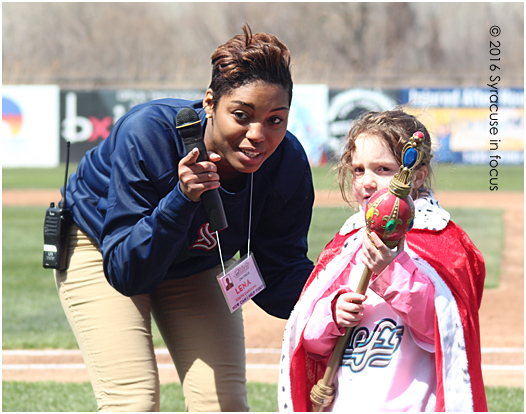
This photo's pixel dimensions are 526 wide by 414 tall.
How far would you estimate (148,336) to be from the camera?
319 centimetres

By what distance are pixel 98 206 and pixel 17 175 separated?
72.5ft

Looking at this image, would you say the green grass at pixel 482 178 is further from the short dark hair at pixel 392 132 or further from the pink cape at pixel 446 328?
the pink cape at pixel 446 328

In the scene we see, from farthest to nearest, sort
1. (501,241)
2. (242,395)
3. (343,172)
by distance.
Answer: (501,241) < (242,395) < (343,172)

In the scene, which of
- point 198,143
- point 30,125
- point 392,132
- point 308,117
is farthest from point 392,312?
point 30,125

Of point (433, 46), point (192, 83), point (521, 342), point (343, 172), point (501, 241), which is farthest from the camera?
point (433, 46)

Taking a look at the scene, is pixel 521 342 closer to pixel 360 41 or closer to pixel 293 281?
pixel 293 281

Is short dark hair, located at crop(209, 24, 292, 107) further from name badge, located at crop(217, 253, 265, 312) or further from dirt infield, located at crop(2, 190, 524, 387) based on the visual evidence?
dirt infield, located at crop(2, 190, 524, 387)

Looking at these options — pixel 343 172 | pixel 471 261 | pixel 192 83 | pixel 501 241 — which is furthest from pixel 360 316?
pixel 192 83

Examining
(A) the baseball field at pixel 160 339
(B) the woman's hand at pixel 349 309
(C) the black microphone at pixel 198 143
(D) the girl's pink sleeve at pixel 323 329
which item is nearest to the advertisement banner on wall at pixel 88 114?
(A) the baseball field at pixel 160 339

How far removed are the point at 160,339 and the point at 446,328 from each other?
4.54m

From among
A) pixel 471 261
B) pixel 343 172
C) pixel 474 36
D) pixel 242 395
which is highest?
pixel 474 36

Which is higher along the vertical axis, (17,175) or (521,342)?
(521,342)

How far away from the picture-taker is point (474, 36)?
4506 cm

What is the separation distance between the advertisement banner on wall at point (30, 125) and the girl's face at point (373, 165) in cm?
2390
